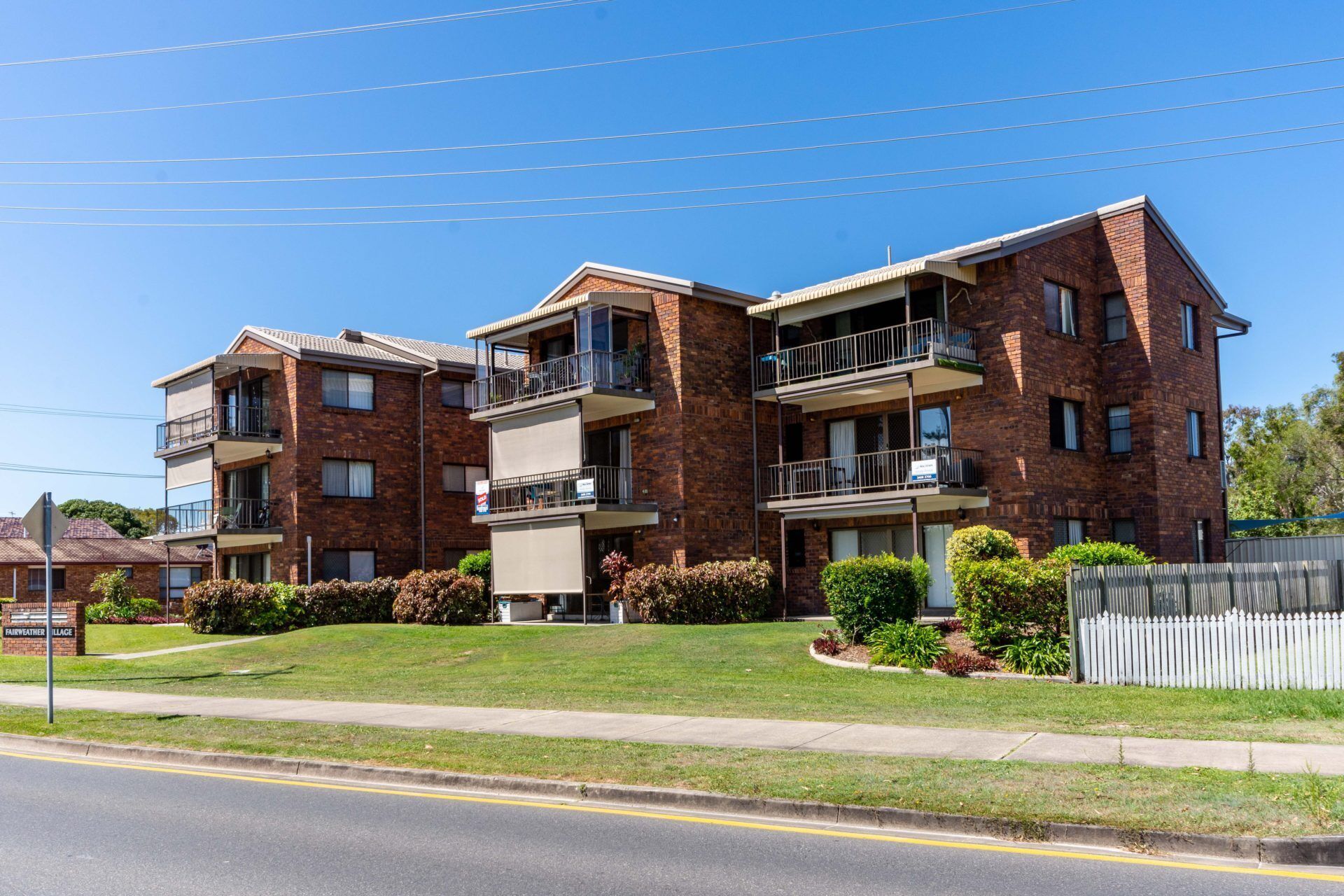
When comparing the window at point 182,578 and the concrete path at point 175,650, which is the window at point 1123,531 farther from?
the window at point 182,578

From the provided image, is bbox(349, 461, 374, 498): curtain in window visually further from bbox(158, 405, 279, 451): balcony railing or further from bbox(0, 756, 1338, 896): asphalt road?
bbox(0, 756, 1338, 896): asphalt road

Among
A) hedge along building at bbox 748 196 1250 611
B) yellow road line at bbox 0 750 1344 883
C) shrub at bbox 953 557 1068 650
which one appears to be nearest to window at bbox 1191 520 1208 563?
hedge along building at bbox 748 196 1250 611

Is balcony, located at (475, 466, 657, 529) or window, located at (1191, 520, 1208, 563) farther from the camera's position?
balcony, located at (475, 466, 657, 529)

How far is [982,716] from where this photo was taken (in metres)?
13.0

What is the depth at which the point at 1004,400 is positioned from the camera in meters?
26.2

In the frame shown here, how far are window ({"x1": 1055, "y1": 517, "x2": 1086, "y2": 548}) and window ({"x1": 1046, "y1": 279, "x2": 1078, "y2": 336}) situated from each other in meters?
4.51

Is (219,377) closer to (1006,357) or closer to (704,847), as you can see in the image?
(1006,357)

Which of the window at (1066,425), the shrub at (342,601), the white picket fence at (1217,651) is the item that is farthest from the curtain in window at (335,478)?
the white picket fence at (1217,651)

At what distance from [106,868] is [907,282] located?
837 inches

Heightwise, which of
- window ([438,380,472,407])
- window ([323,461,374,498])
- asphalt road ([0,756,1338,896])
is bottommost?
asphalt road ([0,756,1338,896])

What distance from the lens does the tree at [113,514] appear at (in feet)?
306

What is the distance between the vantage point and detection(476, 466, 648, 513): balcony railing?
2952 cm

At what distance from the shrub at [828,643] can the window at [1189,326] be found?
49.1ft

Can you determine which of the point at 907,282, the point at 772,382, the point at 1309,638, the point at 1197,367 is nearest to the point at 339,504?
the point at 772,382
